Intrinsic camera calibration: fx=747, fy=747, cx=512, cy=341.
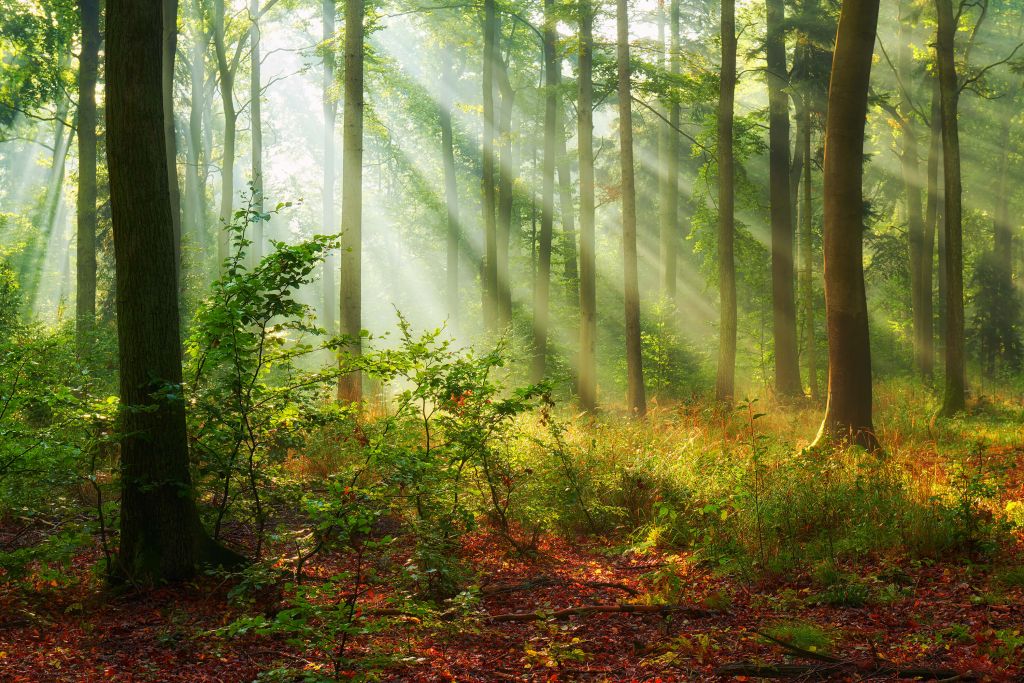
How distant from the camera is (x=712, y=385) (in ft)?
68.7

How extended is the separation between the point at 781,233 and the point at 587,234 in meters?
5.35

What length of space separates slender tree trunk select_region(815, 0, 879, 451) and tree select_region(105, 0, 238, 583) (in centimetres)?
785

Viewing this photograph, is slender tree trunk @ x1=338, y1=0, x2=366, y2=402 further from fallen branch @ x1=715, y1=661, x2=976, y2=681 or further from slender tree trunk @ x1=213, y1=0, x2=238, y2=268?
slender tree trunk @ x1=213, y1=0, x2=238, y2=268

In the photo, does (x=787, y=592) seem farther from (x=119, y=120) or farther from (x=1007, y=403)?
(x=1007, y=403)

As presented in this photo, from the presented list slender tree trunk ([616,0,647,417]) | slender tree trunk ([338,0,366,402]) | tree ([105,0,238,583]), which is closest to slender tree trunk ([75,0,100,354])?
slender tree trunk ([338,0,366,402])

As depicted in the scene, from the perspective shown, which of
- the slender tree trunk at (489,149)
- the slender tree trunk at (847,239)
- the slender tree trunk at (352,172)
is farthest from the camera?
the slender tree trunk at (489,149)

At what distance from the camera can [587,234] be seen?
17.5 m

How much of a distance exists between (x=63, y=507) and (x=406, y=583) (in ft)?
9.19

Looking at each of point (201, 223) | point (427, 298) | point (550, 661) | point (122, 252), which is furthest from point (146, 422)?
point (427, 298)

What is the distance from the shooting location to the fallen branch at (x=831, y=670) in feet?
13.4

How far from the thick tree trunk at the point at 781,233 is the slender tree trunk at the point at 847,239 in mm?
9202

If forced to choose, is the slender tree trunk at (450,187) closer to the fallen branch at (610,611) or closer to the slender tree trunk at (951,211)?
the slender tree trunk at (951,211)

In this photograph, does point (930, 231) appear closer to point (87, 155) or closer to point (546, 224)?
point (546, 224)

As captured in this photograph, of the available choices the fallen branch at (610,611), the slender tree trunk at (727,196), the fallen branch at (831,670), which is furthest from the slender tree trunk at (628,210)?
the fallen branch at (831,670)
